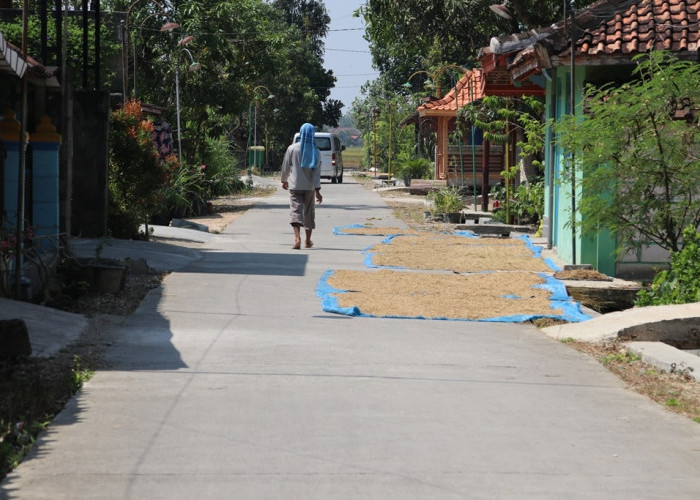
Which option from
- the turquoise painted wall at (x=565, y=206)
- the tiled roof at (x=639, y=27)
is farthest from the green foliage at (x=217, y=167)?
the tiled roof at (x=639, y=27)

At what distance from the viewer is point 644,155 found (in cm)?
1373

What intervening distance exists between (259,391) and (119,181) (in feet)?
36.4

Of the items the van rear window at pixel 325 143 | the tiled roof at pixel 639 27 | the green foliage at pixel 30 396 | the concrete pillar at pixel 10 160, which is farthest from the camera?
the van rear window at pixel 325 143

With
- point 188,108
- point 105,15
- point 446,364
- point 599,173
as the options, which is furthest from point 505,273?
point 188,108

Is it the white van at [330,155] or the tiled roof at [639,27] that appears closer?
the tiled roof at [639,27]

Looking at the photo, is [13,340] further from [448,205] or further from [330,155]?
[330,155]

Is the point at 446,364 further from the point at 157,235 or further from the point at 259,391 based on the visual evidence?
the point at 157,235

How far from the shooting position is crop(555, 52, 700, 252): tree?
13.4 m

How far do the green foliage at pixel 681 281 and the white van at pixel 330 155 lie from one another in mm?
42242

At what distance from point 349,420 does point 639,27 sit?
35.2 feet

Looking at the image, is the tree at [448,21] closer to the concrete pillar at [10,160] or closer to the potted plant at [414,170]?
the potted plant at [414,170]

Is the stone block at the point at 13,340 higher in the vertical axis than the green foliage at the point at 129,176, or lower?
lower

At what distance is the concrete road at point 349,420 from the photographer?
5648mm

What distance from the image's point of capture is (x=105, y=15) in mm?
25750
